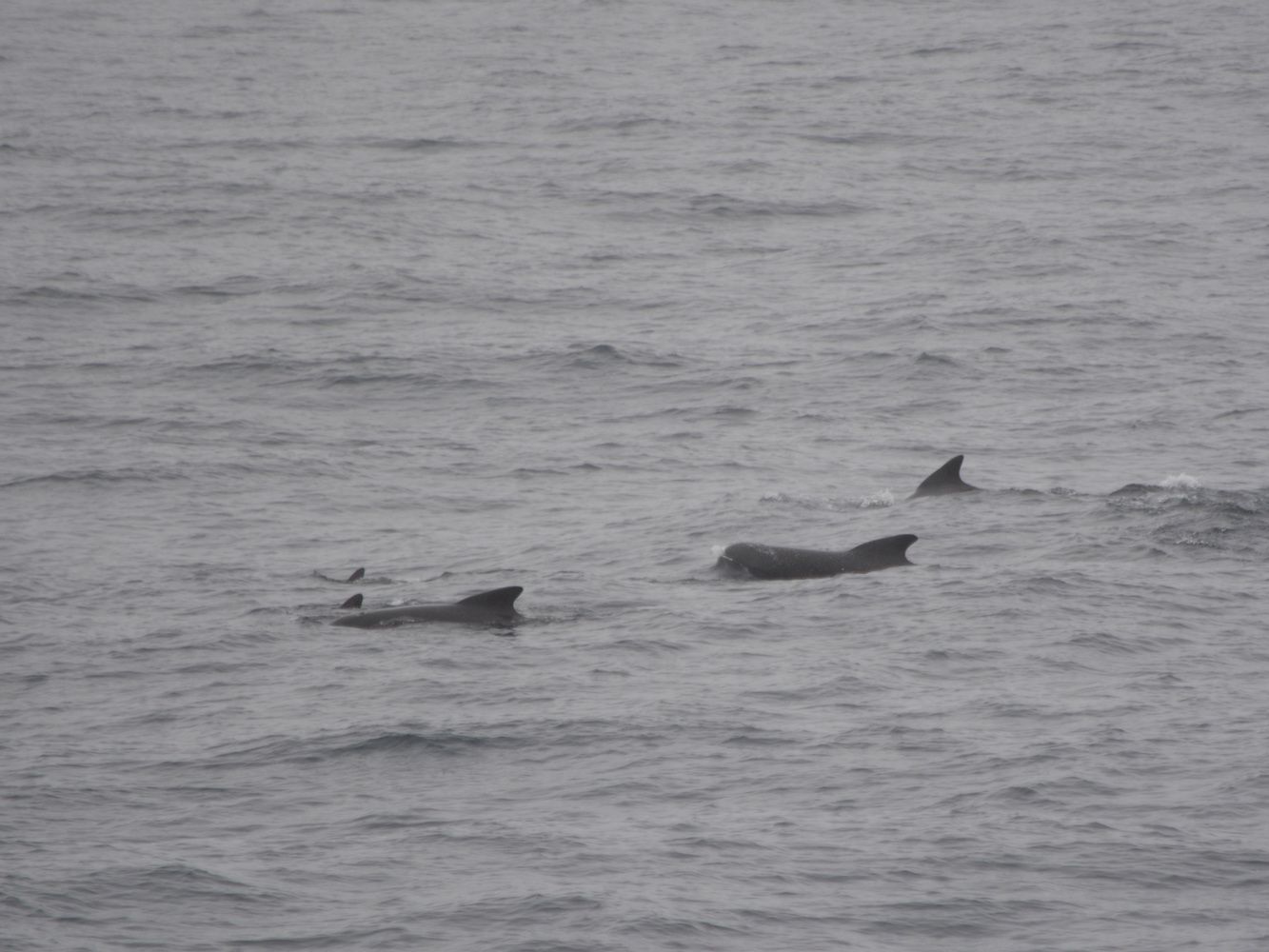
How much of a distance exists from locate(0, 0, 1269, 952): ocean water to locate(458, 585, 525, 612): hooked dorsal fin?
1.19 ft

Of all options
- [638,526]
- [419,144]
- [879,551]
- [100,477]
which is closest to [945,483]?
[879,551]

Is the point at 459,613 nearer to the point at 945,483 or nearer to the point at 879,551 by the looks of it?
the point at 879,551

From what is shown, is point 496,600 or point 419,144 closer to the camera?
point 496,600

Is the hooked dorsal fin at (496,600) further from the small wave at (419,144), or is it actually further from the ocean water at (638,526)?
the small wave at (419,144)

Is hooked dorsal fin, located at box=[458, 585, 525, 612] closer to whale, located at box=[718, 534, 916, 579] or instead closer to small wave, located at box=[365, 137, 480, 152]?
whale, located at box=[718, 534, 916, 579]

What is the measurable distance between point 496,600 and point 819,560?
3424 millimetres

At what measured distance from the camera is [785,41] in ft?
229

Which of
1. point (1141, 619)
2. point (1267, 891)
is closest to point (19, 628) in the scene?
point (1141, 619)

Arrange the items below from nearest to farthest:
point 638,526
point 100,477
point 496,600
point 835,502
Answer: point 496,600 → point 638,526 → point 835,502 → point 100,477

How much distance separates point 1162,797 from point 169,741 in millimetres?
7216

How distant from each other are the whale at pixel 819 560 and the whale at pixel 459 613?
2.71 metres

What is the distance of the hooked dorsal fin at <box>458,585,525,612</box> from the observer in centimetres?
1739

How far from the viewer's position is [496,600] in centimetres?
1747

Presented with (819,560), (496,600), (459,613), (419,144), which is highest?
(419,144)
